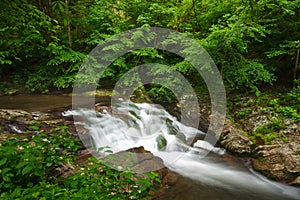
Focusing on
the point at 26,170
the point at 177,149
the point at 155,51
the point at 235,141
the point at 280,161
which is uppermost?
the point at 155,51

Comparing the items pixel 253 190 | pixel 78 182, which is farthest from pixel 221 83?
pixel 78 182

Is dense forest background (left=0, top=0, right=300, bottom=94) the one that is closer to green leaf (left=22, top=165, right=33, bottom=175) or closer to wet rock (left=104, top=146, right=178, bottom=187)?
wet rock (left=104, top=146, right=178, bottom=187)

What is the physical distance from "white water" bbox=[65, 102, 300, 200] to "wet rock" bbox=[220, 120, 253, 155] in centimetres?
27

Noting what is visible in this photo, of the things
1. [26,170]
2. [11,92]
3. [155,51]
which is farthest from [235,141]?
[11,92]

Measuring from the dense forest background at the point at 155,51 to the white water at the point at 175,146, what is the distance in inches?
84.9

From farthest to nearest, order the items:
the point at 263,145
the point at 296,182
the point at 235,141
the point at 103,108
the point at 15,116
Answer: the point at 103,108 < the point at 235,141 < the point at 263,145 < the point at 15,116 < the point at 296,182

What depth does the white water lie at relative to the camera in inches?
168

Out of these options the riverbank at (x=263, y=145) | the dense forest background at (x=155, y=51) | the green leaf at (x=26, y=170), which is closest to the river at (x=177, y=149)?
the riverbank at (x=263, y=145)

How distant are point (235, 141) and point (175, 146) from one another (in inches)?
66.2

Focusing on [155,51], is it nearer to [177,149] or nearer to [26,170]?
[177,149]

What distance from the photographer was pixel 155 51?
8961 mm

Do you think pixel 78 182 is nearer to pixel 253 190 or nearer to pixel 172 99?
pixel 253 190

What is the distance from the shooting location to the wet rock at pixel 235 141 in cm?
526

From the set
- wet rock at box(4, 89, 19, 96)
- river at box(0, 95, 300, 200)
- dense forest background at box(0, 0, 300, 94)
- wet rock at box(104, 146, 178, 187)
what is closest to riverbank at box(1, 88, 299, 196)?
river at box(0, 95, 300, 200)
